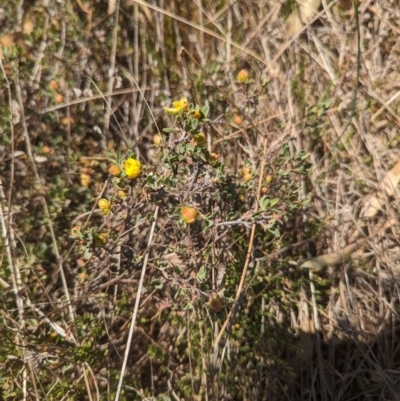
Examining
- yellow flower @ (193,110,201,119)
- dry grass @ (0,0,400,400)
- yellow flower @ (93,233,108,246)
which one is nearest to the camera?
yellow flower @ (193,110,201,119)

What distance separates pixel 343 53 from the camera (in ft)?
6.95

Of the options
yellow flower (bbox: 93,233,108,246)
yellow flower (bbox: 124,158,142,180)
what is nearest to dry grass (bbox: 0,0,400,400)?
yellow flower (bbox: 93,233,108,246)

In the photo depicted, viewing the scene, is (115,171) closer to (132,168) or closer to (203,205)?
(132,168)

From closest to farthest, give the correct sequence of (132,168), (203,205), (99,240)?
(132,168)
(99,240)
(203,205)

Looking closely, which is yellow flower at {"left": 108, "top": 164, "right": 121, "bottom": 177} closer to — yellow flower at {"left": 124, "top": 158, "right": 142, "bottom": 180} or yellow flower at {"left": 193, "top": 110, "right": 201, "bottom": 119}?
yellow flower at {"left": 124, "top": 158, "right": 142, "bottom": 180}

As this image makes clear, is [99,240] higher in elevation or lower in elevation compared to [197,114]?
lower

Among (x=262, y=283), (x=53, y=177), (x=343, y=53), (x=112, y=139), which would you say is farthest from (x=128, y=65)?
(x=262, y=283)

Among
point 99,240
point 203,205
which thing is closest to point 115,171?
point 99,240

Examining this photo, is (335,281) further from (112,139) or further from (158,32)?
(158,32)

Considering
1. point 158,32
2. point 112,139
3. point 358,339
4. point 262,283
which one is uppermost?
point 158,32

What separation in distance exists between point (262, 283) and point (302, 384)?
387 millimetres

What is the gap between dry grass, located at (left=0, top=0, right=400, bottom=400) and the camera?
1.66 metres

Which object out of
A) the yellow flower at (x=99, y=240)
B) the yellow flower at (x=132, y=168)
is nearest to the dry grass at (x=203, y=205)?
the yellow flower at (x=99, y=240)

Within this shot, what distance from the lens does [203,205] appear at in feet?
5.34
